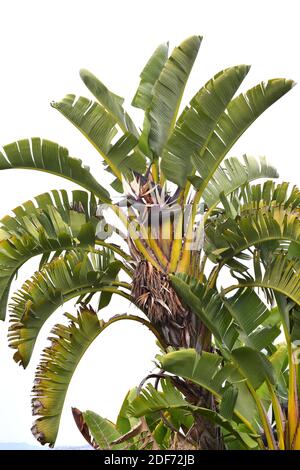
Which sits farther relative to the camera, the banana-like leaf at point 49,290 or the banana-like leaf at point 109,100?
the banana-like leaf at point 109,100

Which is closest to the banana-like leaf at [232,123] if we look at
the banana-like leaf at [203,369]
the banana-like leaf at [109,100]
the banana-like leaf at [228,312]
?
the banana-like leaf at [109,100]

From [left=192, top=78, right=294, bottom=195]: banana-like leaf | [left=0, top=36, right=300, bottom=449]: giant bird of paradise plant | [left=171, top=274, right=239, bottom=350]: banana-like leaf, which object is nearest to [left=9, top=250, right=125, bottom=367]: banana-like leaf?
[left=0, top=36, right=300, bottom=449]: giant bird of paradise plant

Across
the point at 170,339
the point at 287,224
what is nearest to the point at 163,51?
the point at 287,224

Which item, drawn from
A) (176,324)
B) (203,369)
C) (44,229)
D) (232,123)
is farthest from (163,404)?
(232,123)

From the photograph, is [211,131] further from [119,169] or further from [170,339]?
[170,339]

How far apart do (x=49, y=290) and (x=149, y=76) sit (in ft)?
12.7

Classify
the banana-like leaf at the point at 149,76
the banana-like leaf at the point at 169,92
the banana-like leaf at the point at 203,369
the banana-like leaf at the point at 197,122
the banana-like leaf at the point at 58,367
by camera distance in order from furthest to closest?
the banana-like leaf at the point at 149,76
the banana-like leaf at the point at 169,92
the banana-like leaf at the point at 197,122
the banana-like leaf at the point at 58,367
the banana-like leaf at the point at 203,369

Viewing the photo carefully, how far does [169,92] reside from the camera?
1064 cm

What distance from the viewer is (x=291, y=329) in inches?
406

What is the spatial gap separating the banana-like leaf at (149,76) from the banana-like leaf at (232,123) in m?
1.60

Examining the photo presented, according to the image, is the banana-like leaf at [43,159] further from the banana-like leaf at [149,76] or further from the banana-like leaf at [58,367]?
the banana-like leaf at [58,367]

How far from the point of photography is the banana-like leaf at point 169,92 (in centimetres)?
1041

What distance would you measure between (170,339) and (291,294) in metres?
1.54

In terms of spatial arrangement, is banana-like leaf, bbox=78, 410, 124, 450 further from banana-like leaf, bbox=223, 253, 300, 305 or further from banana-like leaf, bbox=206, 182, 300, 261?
banana-like leaf, bbox=223, 253, 300, 305
